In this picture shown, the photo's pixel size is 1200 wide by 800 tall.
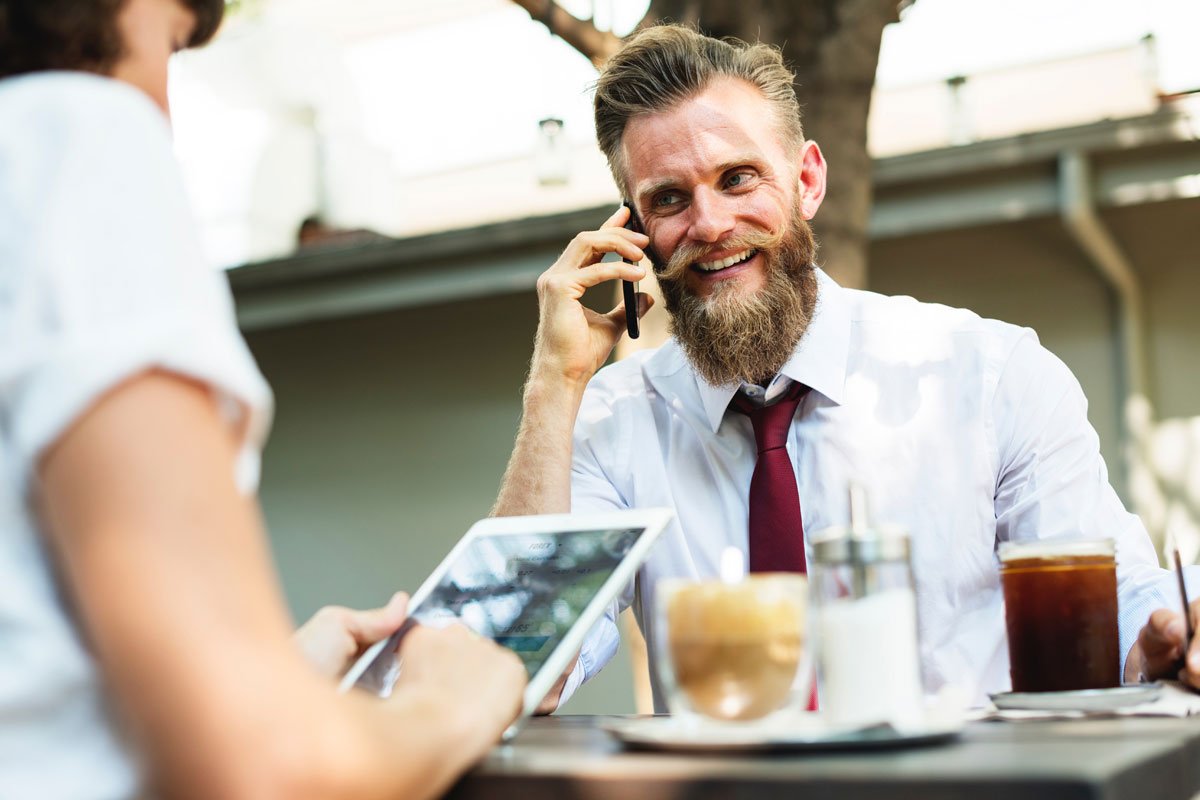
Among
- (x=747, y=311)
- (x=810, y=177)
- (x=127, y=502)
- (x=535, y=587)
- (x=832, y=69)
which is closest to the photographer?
(x=127, y=502)

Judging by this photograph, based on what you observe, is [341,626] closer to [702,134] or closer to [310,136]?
[702,134]

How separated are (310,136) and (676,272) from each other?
721 centimetres

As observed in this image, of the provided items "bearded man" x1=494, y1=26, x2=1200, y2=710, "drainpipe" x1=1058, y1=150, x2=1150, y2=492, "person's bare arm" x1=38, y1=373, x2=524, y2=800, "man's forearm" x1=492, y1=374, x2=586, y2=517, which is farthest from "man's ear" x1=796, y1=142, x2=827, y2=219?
"drainpipe" x1=1058, y1=150, x2=1150, y2=492

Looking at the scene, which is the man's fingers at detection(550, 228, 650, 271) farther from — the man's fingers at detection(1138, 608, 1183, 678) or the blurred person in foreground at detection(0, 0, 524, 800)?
the blurred person in foreground at detection(0, 0, 524, 800)

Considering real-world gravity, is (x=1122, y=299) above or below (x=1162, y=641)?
above

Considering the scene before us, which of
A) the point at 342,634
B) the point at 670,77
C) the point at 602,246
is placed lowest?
the point at 342,634

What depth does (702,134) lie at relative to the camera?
2.82 m

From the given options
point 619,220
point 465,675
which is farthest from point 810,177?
point 465,675

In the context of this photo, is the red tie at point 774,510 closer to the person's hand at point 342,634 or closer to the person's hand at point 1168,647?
the person's hand at point 1168,647

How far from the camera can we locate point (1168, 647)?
1.73m

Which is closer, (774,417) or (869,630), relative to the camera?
(869,630)

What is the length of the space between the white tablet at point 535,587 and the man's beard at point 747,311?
3.58ft

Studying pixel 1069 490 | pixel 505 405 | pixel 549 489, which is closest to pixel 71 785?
pixel 549 489

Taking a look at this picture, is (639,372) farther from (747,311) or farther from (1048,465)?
(1048,465)
